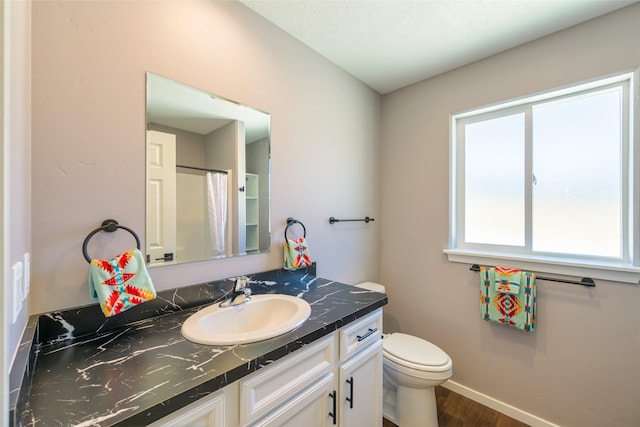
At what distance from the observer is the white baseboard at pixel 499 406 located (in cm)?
159

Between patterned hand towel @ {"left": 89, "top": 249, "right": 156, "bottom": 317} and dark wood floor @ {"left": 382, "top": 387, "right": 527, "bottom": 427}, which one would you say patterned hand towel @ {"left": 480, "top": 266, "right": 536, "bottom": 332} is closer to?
dark wood floor @ {"left": 382, "top": 387, "right": 527, "bottom": 427}

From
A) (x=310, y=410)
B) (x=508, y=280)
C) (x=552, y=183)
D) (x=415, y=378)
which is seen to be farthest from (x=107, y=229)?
(x=552, y=183)

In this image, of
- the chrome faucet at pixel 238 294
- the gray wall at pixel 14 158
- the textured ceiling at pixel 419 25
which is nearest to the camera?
the gray wall at pixel 14 158

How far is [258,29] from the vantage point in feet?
4.63

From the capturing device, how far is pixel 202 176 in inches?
47.6

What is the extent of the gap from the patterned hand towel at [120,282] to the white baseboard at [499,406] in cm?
215

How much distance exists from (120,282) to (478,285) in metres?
2.05

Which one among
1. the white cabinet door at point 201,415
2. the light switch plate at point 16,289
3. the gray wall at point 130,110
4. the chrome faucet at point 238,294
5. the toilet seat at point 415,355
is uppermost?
the gray wall at point 130,110

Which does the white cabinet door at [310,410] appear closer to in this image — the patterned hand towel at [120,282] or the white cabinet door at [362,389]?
the white cabinet door at [362,389]

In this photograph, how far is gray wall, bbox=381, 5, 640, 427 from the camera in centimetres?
138

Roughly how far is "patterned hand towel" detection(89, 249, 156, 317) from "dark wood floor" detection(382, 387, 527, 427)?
1674 mm

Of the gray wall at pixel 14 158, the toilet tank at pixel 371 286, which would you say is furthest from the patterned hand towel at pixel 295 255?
the gray wall at pixel 14 158

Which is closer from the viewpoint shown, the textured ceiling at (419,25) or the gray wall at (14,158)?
the gray wall at (14,158)

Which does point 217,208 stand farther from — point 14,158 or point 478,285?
point 478,285
